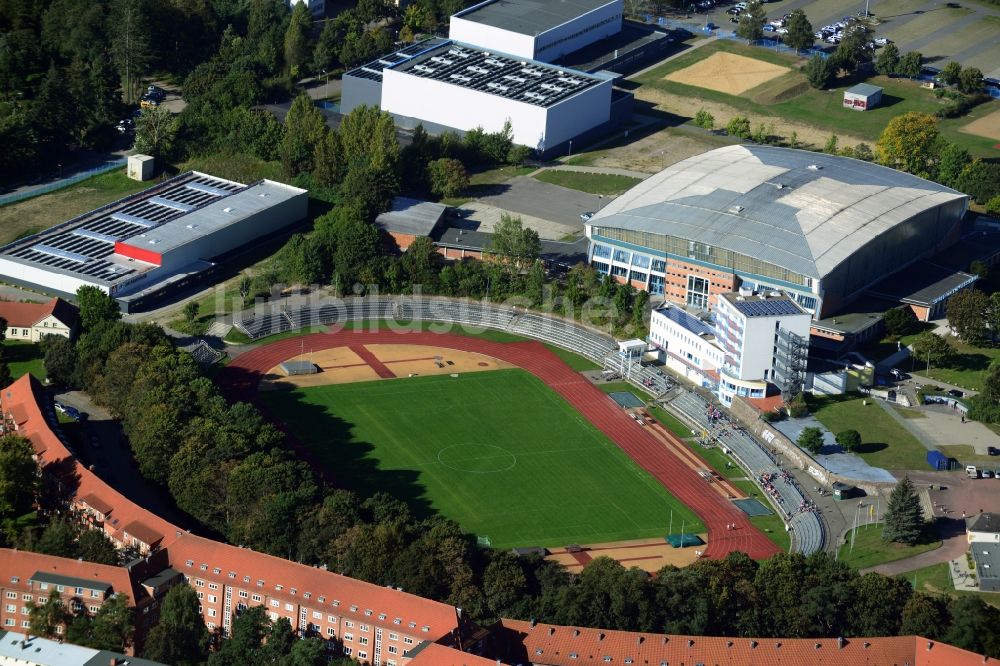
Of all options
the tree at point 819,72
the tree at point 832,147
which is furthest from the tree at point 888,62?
the tree at point 832,147

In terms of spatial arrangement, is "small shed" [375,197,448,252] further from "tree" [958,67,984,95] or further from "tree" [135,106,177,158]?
"tree" [958,67,984,95]

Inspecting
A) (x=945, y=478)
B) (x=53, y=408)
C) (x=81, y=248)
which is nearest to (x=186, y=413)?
(x=53, y=408)

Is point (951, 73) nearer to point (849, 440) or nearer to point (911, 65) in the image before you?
point (911, 65)

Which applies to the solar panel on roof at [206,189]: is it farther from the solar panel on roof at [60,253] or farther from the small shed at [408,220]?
the solar panel on roof at [60,253]

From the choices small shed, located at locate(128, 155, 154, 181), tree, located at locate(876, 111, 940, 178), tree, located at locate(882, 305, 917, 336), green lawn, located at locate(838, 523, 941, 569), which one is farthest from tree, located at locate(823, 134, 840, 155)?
small shed, located at locate(128, 155, 154, 181)

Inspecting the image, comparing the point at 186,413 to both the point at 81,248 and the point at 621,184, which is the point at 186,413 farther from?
the point at 621,184

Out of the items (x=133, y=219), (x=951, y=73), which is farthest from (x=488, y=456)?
(x=951, y=73)

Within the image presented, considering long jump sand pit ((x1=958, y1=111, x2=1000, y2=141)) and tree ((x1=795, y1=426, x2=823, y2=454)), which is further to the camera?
long jump sand pit ((x1=958, y1=111, x2=1000, y2=141))
